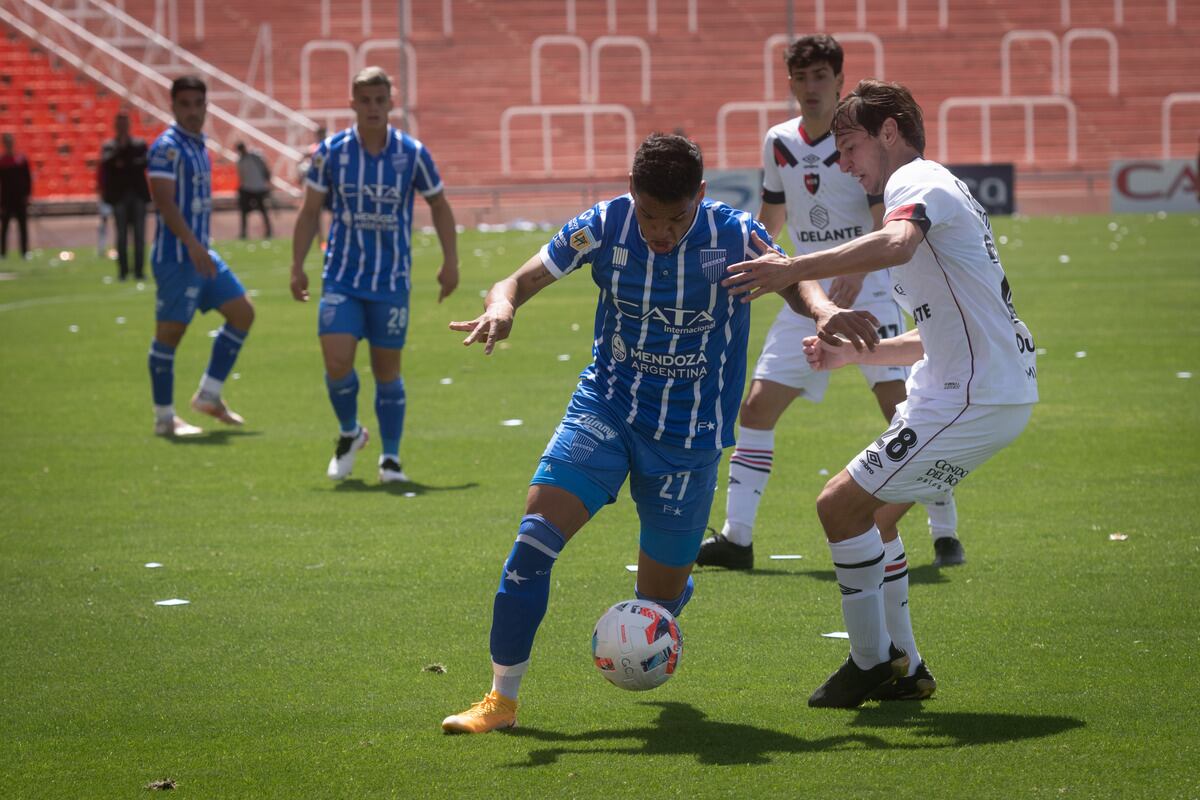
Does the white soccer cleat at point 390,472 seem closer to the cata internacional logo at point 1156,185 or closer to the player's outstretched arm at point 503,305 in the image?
the player's outstretched arm at point 503,305

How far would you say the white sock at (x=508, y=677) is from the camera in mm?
5031

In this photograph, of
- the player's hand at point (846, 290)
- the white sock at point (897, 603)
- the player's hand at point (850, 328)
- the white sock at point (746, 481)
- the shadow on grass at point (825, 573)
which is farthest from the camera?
the white sock at point (746, 481)

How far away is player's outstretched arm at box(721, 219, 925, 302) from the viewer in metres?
4.60

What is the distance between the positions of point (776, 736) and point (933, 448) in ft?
3.34

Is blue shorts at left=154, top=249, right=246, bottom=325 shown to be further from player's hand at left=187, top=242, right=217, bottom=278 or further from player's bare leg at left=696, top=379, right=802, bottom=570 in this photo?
player's bare leg at left=696, top=379, right=802, bottom=570

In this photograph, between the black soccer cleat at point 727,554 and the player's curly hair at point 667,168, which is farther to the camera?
the black soccer cleat at point 727,554

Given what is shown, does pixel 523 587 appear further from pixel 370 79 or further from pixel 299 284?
pixel 299 284

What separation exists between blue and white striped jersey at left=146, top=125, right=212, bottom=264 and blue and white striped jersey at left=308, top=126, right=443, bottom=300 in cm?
219

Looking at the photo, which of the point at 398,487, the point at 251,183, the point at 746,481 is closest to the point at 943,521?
the point at 746,481

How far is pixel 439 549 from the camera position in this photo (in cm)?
778

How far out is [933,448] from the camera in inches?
199

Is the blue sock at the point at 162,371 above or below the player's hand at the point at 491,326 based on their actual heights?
below

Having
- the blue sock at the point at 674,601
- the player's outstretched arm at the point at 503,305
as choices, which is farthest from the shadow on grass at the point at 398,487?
the player's outstretched arm at the point at 503,305

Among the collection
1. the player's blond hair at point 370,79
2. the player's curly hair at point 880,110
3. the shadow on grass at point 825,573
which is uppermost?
the player's blond hair at point 370,79
